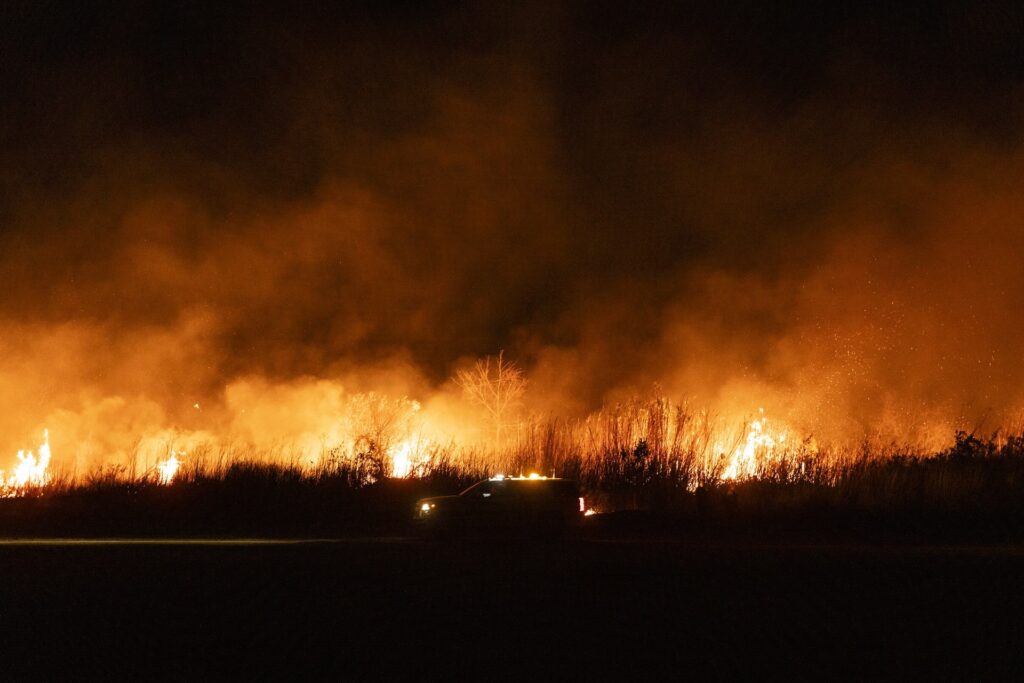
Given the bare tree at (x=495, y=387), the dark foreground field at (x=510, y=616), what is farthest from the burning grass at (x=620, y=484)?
the bare tree at (x=495, y=387)

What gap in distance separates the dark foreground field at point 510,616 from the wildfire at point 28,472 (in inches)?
664

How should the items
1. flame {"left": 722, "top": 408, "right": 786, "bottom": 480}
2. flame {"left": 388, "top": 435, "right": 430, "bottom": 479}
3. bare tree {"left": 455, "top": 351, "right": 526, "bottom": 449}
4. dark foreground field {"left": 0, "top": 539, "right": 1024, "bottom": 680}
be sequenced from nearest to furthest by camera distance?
dark foreground field {"left": 0, "top": 539, "right": 1024, "bottom": 680}
flame {"left": 722, "top": 408, "right": 786, "bottom": 480}
flame {"left": 388, "top": 435, "right": 430, "bottom": 479}
bare tree {"left": 455, "top": 351, "right": 526, "bottom": 449}

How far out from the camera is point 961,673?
7.44 m

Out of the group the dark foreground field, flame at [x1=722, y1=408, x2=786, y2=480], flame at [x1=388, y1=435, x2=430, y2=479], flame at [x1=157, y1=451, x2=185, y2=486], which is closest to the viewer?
the dark foreground field

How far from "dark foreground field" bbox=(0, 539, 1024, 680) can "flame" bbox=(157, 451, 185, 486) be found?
51.0ft

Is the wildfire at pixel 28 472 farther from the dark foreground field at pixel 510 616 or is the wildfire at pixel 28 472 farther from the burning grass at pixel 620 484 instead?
the dark foreground field at pixel 510 616

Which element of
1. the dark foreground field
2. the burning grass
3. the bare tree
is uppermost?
the bare tree

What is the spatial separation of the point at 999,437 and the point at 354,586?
27028 millimetres

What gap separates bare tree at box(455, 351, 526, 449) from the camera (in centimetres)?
4625

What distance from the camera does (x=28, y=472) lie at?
3644cm

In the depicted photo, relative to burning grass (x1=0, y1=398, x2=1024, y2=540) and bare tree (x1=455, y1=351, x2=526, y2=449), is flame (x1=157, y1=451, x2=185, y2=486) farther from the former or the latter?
bare tree (x1=455, y1=351, x2=526, y2=449)

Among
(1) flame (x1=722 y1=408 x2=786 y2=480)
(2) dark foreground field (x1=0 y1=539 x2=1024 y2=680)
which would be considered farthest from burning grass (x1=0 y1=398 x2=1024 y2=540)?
(2) dark foreground field (x1=0 y1=539 x2=1024 y2=680)

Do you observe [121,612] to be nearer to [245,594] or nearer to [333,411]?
[245,594]

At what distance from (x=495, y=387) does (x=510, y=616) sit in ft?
123
